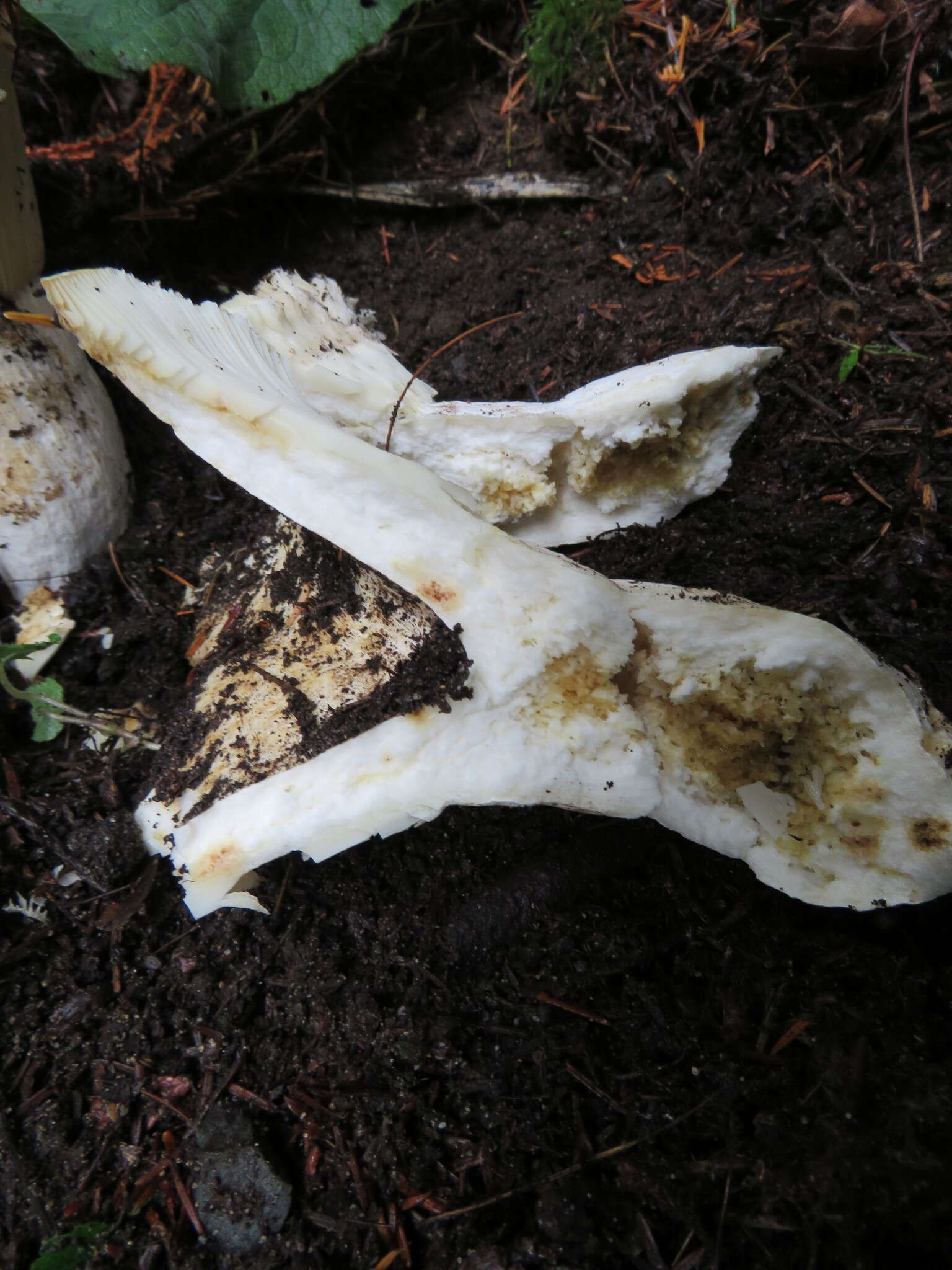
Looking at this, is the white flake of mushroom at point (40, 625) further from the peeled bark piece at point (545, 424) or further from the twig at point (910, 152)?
the twig at point (910, 152)

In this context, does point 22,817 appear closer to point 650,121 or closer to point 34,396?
point 34,396

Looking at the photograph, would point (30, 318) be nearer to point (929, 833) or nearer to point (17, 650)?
point (17, 650)

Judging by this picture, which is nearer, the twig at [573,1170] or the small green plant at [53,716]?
the twig at [573,1170]

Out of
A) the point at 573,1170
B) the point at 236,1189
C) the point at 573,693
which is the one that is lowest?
the point at 573,1170

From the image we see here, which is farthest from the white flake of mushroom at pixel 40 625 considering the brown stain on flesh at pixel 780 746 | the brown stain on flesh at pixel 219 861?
the brown stain on flesh at pixel 780 746

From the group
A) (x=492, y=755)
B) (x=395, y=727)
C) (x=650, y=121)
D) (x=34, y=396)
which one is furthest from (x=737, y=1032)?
(x=650, y=121)

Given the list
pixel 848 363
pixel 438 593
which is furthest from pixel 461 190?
pixel 438 593

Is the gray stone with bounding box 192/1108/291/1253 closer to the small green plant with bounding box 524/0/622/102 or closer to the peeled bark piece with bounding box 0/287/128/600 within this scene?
the peeled bark piece with bounding box 0/287/128/600
